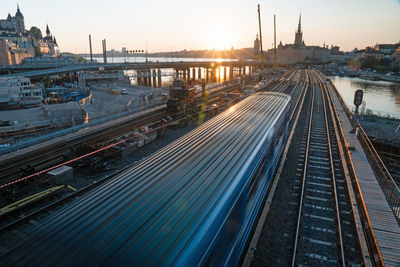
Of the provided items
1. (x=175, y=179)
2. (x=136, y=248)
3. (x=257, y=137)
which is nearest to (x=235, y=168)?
(x=175, y=179)

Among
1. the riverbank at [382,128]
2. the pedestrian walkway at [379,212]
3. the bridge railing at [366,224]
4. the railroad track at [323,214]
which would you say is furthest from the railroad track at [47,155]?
the riverbank at [382,128]

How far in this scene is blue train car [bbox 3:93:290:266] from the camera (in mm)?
3773

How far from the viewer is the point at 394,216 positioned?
10.2 meters

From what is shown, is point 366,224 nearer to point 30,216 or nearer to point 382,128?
point 30,216

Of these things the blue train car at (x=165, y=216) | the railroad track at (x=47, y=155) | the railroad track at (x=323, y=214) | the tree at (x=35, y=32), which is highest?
the tree at (x=35, y=32)

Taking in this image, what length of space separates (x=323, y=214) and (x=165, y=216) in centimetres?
881

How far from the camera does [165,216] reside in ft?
15.0

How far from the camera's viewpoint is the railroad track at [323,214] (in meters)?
8.41

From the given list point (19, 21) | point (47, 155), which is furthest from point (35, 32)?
point (47, 155)

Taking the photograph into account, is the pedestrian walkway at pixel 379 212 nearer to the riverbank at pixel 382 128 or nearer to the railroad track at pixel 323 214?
the railroad track at pixel 323 214

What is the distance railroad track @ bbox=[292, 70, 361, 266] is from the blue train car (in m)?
2.97

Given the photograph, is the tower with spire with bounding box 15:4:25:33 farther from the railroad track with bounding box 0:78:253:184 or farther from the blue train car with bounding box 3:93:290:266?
the blue train car with bounding box 3:93:290:266

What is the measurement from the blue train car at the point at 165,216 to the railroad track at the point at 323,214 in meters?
2.97

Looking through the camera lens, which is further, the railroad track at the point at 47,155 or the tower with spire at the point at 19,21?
the tower with spire at the point at 19,21
